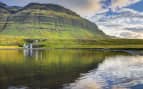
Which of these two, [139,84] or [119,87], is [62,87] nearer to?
[119,87]

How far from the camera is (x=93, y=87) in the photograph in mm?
42000

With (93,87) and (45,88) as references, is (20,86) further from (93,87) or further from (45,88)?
(93,87)

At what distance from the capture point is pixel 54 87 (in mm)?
42281

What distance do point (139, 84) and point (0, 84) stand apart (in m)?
19.1

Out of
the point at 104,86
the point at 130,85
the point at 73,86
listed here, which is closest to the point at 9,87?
the point at 73,86

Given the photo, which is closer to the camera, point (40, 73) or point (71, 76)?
point (71, 76)

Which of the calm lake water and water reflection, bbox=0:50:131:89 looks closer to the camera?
the calm lake water

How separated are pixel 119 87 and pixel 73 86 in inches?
231

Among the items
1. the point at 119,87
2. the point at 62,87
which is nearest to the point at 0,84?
the point at 62,87

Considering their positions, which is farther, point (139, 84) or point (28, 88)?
point (139, 84)

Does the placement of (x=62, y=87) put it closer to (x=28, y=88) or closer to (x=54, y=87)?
(x=54, y=87)

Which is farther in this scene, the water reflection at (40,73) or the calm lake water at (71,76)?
the water reflection at (40,73)

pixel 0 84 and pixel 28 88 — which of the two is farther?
pixel 0 84

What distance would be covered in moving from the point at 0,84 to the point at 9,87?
3532 mm
